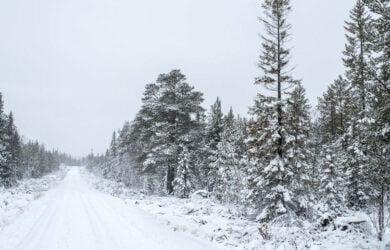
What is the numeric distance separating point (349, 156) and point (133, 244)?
1630 cm

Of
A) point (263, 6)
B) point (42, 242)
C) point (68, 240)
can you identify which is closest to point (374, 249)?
point (68, 240)

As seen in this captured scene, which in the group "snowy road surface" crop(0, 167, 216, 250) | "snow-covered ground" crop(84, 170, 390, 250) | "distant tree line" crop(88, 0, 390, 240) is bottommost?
"snowy road surface" crop(0, 167, 216, 250)

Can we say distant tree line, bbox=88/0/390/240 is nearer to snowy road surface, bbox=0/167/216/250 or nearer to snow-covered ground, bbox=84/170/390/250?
snow-covered ground, bbox=84/170/390/250

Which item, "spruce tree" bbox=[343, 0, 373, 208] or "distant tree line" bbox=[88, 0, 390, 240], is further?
"spruce tree" bbox=[343, 0, 373, 208]

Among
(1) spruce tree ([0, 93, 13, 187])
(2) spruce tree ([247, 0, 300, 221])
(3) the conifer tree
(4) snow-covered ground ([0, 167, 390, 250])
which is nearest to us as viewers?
(4) snow-covered ground ([0, 167, 390, 250])

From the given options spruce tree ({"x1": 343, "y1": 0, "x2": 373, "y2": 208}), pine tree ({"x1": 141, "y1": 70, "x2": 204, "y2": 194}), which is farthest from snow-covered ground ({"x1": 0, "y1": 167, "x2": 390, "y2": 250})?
pine tree ({"x1": 141, "y1": 70, "x2": 204, "y2": 194})

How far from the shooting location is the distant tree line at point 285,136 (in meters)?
9.17

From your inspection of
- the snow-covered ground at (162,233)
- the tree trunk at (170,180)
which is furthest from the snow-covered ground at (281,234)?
the tree trunk at (170,180)

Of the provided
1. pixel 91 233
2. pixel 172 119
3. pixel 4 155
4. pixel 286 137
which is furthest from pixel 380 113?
pixel 4 155

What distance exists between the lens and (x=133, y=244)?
30.8 ft

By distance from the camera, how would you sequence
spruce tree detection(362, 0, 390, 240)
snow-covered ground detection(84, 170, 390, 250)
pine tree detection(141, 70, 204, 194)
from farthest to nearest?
pine tree detection(141, 70, 204, 194)
snow-covered ground detection(84, 170, 390, 250)
spruce tree detection(362, 0, 390, 240)

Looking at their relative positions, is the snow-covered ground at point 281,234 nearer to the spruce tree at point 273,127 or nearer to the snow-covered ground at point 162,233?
the snow-covered ground at point 162,233

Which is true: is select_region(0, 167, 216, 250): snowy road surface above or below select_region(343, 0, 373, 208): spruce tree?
below

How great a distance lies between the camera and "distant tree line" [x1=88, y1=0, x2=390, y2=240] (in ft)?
30.1
